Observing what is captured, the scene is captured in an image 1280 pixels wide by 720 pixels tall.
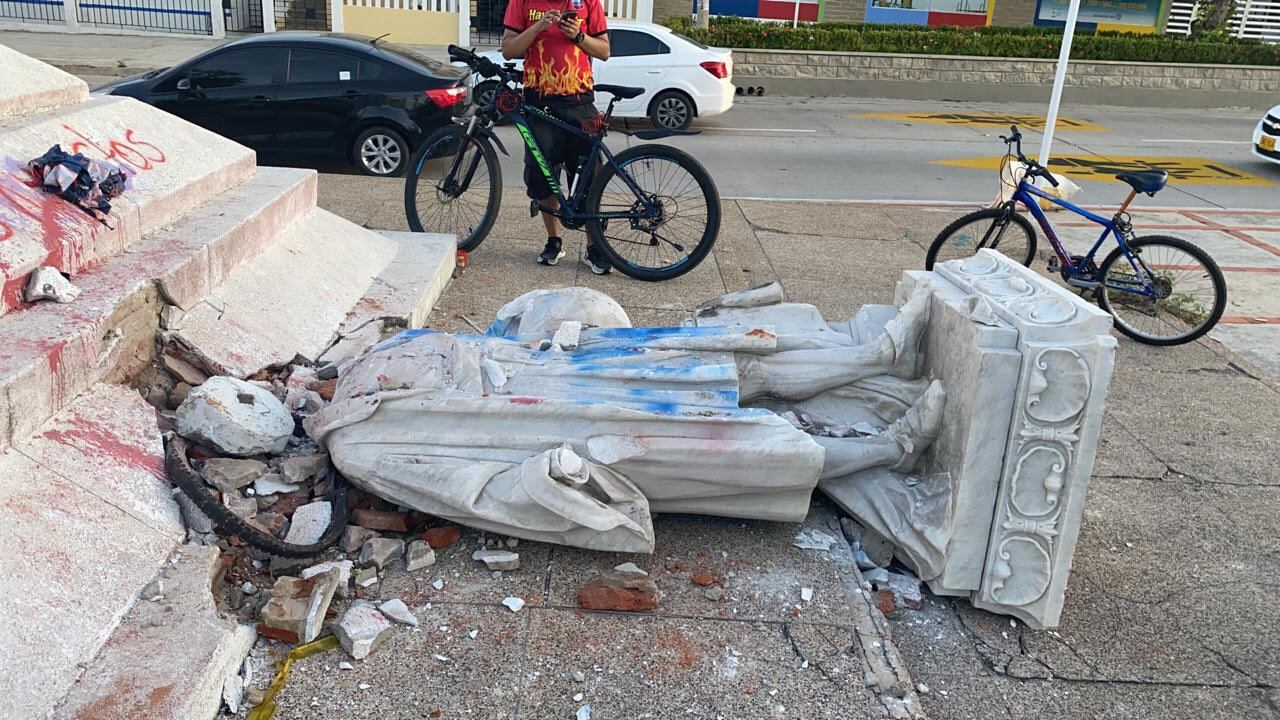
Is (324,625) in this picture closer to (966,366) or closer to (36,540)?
(36,540)

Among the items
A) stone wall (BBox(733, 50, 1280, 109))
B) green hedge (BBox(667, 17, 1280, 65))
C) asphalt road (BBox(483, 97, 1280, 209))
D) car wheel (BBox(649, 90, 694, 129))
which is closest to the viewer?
asphalt road (BBox(483, 97, 1280, 209))

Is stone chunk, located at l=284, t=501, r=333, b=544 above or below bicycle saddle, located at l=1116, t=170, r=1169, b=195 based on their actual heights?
below

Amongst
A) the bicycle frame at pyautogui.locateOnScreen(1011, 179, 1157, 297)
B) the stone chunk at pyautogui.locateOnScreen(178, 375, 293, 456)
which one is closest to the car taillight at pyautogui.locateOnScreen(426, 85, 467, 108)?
the bicycle frame at pyautogui.locateOnScreen(1011, 179, 1157, 297)

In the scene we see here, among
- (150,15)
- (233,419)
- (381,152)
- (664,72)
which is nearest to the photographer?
(233,419)

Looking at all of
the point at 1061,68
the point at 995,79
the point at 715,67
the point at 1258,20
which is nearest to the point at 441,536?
the point at 1061,68

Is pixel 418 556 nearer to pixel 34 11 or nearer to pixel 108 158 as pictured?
pixel 108 158

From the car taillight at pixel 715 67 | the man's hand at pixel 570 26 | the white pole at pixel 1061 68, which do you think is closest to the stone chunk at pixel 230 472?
the man's hand at pixel 570 26

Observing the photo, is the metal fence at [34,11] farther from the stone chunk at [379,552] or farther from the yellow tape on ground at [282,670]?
the yellow tape on ground at [282,670]

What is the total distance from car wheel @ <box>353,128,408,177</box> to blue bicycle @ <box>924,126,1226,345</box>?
577 centimetres

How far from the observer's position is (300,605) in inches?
123

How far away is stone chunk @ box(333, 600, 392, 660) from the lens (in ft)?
9.97

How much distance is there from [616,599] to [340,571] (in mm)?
875

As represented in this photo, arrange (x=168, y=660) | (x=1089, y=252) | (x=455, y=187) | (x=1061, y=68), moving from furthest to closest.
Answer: (x=1061, y=68) → (x=1089, y=252) → (x=455, y=187) → (x=168, y=660)

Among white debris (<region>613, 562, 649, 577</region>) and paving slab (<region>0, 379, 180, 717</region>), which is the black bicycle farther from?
paving slab (<region>0, 379, 180, 717</region>)
